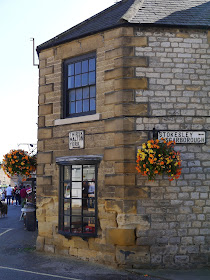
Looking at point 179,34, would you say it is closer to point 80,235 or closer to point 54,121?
point 54,121

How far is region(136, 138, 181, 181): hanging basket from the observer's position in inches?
323

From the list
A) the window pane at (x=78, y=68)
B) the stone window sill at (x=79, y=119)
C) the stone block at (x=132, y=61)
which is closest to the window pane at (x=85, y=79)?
the window pane at (x=78, y=68)

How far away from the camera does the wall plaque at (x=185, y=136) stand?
891cm

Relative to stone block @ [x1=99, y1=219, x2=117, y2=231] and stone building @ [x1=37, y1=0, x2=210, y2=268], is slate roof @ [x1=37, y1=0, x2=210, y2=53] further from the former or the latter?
stone block @ [x1=99, y1=219, x2=117, y2=231]

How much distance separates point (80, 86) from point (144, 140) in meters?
2.57

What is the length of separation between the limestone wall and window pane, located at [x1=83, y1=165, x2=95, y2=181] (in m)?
0.35

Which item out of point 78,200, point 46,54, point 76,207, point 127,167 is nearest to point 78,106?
point 46,54

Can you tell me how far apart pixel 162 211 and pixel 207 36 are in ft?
15.1

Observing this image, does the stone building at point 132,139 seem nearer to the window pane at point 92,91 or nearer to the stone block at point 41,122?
the window pane at point 92,91

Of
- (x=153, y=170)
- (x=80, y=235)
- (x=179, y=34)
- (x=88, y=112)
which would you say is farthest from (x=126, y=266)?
(x=179, y=34)

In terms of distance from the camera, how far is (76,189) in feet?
32.5

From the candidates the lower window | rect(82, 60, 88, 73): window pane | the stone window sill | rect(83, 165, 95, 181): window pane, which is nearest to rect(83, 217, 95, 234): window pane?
the lower window

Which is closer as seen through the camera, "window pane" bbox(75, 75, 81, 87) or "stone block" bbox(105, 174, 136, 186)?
"stone block" bbox(105, 174, 136, 186)

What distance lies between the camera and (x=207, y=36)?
933cm
